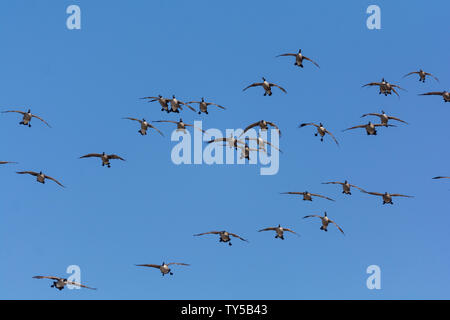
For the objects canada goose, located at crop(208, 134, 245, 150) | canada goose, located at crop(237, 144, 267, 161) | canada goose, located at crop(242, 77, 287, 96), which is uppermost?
canada goose, located at crop(242, 77, 287, 96)

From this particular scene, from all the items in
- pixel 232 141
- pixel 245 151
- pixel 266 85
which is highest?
pixel 266 85

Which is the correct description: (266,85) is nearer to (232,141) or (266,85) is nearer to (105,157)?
(232,141)

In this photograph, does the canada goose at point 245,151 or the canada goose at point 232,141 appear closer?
the canada goose at point 245,151

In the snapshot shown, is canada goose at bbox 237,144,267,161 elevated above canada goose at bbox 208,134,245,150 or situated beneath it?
situated beneath

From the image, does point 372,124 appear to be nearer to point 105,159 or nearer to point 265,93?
point 265,93

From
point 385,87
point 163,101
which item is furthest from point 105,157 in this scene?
point 385,87

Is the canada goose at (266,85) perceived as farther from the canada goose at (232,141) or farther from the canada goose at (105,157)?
the canada goose at (105,157)

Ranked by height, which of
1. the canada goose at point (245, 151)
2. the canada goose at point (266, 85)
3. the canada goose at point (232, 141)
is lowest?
the canada goose at point (245, 151)

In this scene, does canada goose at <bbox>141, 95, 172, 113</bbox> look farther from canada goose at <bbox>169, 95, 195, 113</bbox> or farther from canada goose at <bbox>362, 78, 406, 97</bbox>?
canada goose at <bbox>362, 78, 406, 97</bbox>

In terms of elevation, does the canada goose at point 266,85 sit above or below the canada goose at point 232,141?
above
